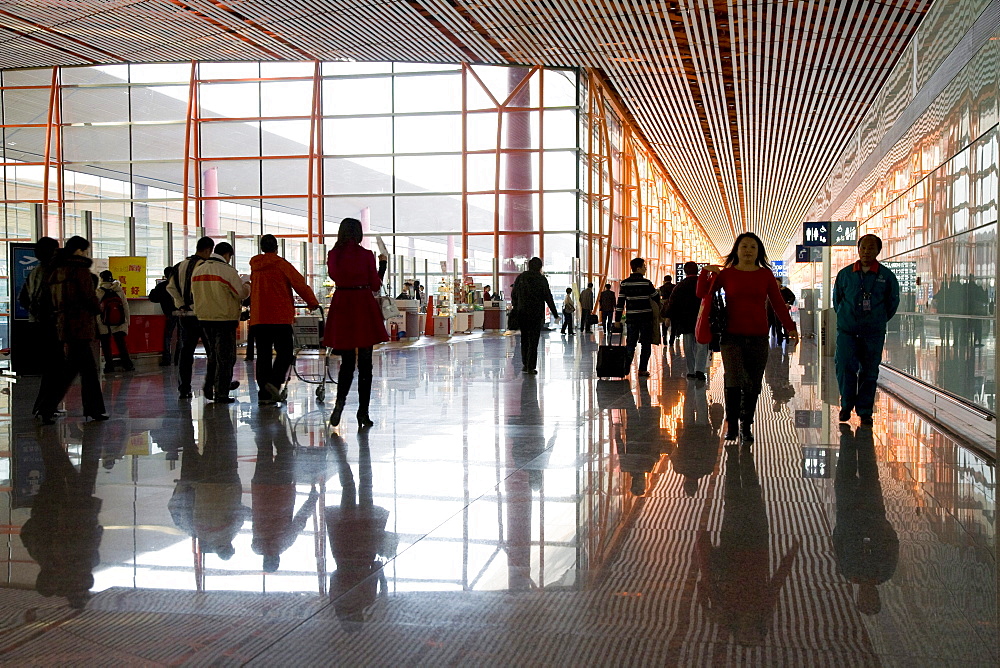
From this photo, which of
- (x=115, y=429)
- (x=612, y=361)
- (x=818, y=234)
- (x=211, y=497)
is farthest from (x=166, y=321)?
(x=211, y=497)

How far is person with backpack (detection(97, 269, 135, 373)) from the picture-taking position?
1115cm

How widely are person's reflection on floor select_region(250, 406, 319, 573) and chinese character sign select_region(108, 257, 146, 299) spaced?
376 inches

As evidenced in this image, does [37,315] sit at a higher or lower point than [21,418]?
higher

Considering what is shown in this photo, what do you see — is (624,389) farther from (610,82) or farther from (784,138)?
(784,138)

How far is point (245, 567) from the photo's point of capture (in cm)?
378

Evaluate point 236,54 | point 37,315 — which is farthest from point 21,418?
point 236,54

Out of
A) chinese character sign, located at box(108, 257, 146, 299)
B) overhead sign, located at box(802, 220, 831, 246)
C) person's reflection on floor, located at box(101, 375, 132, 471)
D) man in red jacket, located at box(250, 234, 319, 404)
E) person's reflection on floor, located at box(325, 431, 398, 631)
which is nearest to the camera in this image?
person's reflection on floor, located at box(325, 431, 398, 631)

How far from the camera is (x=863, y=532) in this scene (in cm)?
429

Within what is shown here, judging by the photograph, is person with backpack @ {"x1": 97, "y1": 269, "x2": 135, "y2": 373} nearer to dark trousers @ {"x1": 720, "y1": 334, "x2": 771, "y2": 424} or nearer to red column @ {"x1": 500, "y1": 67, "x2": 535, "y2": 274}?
dark trousers @ {"x1": 720, "y1": 334, "x2": 771, "y2": 424}

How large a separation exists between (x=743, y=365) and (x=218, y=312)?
4834 millimetres

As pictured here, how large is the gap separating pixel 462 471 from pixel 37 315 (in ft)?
14.7

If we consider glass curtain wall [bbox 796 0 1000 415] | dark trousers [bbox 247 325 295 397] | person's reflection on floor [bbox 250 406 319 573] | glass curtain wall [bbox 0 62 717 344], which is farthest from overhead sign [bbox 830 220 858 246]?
glass curtain wall [bbox 0 62 717 344]

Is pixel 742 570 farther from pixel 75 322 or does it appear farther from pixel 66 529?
pixel 75 322

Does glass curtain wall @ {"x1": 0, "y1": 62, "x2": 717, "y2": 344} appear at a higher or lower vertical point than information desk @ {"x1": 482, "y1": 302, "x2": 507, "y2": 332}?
higher
